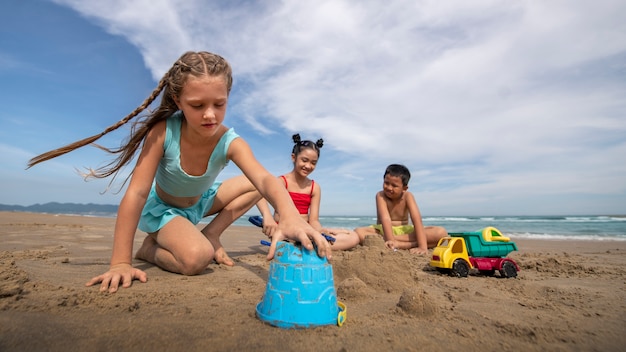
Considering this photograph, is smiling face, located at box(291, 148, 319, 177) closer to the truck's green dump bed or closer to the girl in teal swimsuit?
the girl in teal swimsuit

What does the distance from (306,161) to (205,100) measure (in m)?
2.76

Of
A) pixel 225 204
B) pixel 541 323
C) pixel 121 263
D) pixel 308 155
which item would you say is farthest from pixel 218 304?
pixel 308 155

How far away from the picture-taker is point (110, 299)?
1.84m

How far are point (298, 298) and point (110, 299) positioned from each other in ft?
3.51

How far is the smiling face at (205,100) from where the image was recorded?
2.45m

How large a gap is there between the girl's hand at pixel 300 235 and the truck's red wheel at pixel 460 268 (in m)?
1.72

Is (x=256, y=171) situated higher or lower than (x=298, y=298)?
higher

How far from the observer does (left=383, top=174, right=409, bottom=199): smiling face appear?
5379mm

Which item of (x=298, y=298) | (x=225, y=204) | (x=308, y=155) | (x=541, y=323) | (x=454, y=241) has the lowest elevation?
(x=541, y=323)

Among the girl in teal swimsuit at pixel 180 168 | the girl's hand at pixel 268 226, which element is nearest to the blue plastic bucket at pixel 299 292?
the girl in teal swimsuit at pixel 180 168

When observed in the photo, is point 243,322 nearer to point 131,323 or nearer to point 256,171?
point 131,323

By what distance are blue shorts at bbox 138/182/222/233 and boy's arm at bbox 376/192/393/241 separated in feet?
8.97

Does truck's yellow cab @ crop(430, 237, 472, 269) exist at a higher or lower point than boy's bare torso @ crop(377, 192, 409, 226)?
lower

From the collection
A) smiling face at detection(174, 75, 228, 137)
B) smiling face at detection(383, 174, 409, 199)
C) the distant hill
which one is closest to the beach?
smiling face at detection(174, 75, 228, 137)
